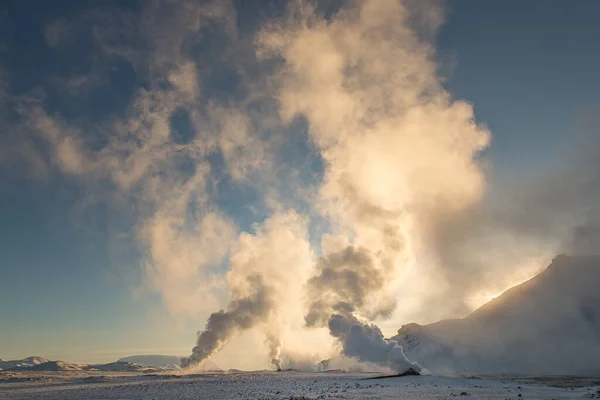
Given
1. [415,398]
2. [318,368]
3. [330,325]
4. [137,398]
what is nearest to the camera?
[415,398]

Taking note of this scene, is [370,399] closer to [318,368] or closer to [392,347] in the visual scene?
[392,347]

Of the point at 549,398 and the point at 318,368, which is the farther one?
the point at 318,368

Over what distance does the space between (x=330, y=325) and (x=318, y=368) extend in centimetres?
7387

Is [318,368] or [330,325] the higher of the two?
[330,325]

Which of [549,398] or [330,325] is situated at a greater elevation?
[330,325]

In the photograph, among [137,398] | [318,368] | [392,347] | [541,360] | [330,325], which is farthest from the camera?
[541,360]

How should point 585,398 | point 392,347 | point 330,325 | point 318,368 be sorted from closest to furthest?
point 585,398 < point 392,347 < point 330,325 < point 318,368

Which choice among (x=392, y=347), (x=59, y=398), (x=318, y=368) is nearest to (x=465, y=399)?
(x=59, y=398)

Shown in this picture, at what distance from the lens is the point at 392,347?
4107 inches

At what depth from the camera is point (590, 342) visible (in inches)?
7825

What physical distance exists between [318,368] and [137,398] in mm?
138192

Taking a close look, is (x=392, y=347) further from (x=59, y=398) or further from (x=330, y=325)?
(x=59, y=398)

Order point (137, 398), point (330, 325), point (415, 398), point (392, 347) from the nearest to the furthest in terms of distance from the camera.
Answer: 1. point (415, 398)
2. point (137, 398)
3. point (392, 347)
4. point (330, 325)

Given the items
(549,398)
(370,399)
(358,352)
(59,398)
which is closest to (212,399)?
(370,399)
